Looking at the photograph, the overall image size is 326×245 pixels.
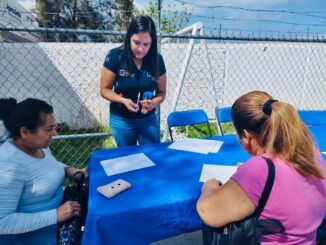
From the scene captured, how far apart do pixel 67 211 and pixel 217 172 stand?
0.92 m

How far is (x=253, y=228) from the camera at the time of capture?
1107 mm

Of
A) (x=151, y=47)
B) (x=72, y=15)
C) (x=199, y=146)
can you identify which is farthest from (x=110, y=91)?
(x=72, y=15)

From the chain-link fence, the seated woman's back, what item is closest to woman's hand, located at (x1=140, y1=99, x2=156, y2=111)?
the seated woman's back

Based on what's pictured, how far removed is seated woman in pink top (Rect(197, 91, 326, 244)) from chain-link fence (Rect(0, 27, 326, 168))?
366 cm

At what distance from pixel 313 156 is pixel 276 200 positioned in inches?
9.9

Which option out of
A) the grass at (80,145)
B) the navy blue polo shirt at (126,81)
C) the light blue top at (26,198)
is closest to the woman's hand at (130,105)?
the navy blue polo shirt at (126,81)

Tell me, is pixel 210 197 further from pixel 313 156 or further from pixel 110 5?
pixel 110 5

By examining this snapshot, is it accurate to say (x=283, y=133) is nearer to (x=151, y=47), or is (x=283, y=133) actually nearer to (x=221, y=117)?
(x=151, y=47)

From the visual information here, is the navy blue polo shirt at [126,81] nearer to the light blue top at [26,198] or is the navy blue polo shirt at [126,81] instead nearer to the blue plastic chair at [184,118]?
the blue plastic chair at [184,118]

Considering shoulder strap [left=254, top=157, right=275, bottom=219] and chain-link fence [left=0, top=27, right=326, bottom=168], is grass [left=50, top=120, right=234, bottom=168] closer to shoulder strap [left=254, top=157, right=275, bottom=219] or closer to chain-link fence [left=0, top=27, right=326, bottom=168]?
chain-link fence [left=0, top=27, right=326, bottom=168]

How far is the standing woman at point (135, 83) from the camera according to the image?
2.40 m

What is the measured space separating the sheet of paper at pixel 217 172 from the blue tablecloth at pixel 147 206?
0.13 ft

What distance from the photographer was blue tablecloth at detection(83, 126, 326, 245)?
135cm

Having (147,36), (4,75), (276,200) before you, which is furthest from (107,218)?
Result: (4,75)
